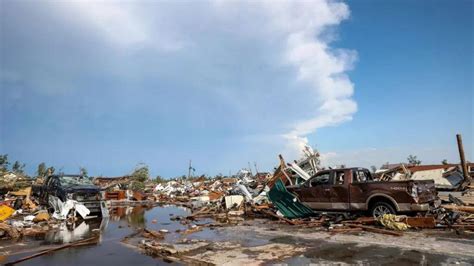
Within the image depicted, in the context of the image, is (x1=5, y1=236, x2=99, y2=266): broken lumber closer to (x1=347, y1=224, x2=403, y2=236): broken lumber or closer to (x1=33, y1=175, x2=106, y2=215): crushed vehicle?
(x1=33, y1=175, x2=106, y2=215): crushed vehicle

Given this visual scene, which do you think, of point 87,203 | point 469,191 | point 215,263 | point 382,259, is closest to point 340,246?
point 382,259

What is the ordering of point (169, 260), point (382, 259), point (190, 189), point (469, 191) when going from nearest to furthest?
1. point (382, 259)
2. point (169, 260)
3. point (469, 191)
4. point (190, 189)

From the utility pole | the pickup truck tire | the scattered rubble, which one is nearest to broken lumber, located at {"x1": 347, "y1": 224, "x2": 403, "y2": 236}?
the scattered rubble

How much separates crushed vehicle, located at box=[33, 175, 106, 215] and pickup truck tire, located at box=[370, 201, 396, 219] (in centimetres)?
1182

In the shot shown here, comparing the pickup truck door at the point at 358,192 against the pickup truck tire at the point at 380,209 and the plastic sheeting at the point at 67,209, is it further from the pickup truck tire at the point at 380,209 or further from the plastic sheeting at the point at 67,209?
the plastic sheeting at the point at 67,209

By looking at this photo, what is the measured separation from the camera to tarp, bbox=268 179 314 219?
13.3 m

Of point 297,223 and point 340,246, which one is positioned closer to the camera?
point 340,246

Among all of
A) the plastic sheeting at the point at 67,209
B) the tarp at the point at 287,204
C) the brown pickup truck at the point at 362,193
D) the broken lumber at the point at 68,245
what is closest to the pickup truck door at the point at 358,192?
the brown pickup truck at the point at 362,193

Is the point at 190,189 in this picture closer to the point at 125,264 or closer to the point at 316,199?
the point at 316,199

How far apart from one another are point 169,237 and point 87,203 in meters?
6.63

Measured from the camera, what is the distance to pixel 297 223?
1245 cm

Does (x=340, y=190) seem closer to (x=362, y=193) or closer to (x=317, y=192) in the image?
(x=362, y=193)

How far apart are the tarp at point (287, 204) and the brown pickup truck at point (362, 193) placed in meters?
0.28

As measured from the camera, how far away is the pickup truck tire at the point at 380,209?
35.8ft
